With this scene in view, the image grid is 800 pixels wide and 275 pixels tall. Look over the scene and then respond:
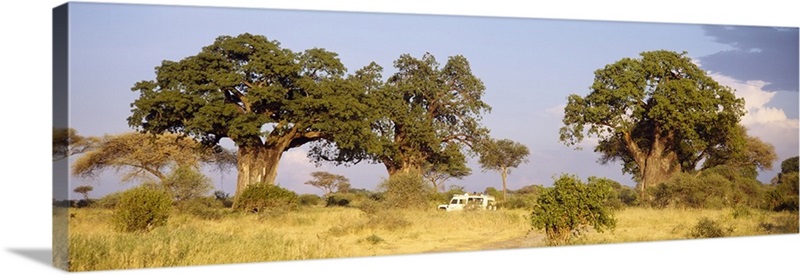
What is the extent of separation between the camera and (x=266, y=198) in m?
16.0

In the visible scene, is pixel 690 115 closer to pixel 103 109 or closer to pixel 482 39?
pixel 482 39

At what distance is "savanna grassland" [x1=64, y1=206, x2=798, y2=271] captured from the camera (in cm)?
1399

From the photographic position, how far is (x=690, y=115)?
741 inches

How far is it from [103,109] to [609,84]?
8.11 meters

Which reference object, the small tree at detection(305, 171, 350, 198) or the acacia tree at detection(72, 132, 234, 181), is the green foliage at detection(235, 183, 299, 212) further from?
the acacia tree at detection(72, 132, 234, 181)

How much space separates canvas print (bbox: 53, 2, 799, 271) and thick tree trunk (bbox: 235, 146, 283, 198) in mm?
24

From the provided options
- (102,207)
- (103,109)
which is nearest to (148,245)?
(102,207)

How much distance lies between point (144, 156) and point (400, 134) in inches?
165

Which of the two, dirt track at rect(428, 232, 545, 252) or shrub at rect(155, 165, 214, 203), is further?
dirt track at rect(428, 232, 545, 252)

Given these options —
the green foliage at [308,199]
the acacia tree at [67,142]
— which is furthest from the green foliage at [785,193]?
the acacia tree at [67,142]

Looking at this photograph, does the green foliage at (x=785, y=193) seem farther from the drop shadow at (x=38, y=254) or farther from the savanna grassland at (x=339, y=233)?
the drop shadow at (x=38, y=254)

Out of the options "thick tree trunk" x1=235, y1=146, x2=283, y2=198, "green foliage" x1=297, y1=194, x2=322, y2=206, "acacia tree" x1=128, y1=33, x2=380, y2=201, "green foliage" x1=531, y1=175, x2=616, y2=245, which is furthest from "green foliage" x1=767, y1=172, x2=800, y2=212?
"thick tree trunk" x1=235, y1=146, x2=283, y2=198

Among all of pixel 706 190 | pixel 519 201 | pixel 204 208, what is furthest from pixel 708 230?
pixel 204 208

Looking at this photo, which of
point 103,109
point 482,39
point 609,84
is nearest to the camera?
point 103,109
